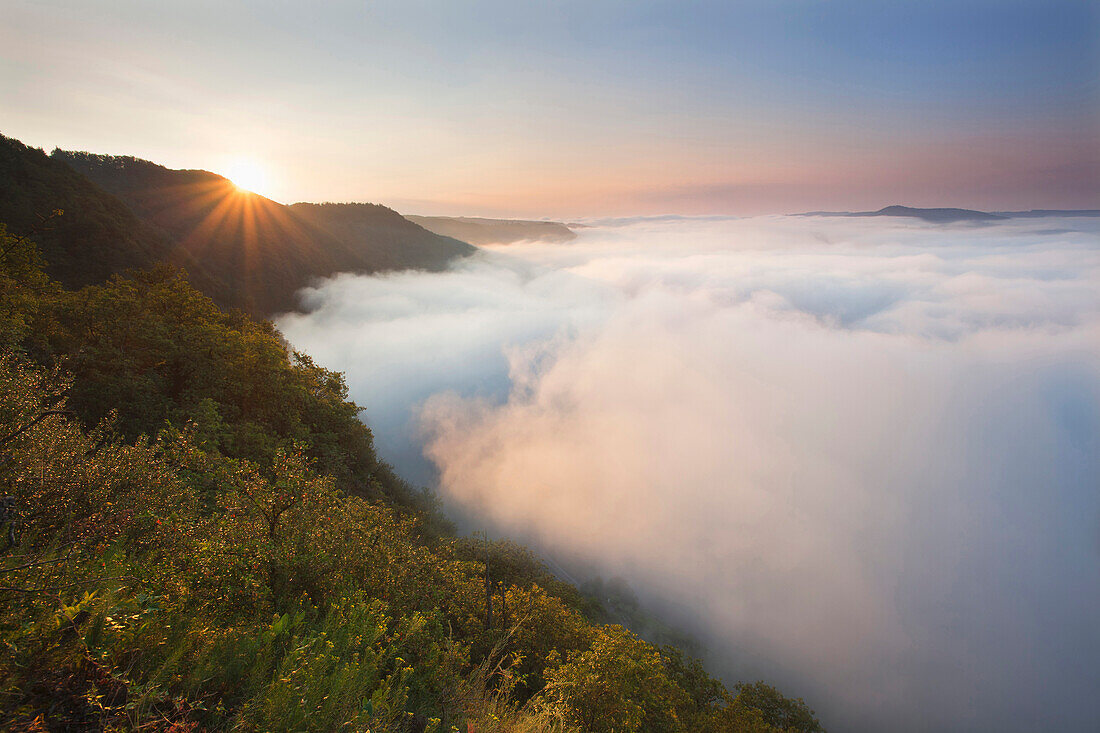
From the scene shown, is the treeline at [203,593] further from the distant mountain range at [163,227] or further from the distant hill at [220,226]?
the distant hill at [220,226]

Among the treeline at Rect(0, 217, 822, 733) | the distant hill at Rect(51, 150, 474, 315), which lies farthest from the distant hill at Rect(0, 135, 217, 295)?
the treeline at Rect(0, 217, 822, 733)

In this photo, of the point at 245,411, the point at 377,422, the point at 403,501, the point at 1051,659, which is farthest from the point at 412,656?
the point at 1051,659

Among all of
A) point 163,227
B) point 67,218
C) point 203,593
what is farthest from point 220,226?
point 203,593

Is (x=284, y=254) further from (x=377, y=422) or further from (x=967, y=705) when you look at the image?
(x=967, y=705)

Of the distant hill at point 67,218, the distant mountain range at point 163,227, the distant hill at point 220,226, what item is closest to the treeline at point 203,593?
the distant mountain range at point 163,227

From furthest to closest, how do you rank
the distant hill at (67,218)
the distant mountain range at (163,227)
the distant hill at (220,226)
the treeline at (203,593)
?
1. the distant hill at (220,226)
2. the distant mountain range at (163,227)
3. the distant hill at (67,218)
4. the treeline at (203,593)

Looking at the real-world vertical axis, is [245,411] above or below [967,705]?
above

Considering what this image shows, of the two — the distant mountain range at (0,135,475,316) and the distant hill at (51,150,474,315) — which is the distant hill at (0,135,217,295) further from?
the distant hill at (51,150,474,315)
